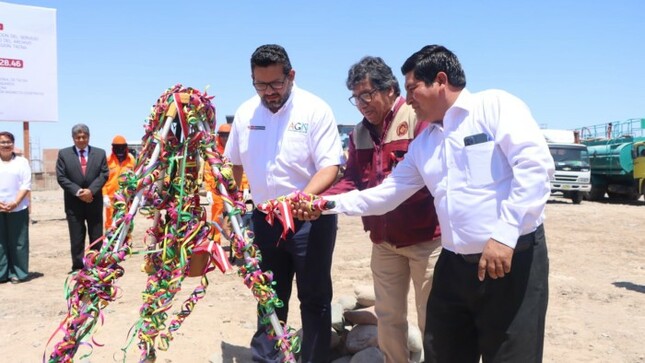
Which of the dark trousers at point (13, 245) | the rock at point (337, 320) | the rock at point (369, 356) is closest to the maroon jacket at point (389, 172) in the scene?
the rock at point (369, 356)

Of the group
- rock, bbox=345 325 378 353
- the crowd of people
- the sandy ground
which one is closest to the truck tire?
the sandy ground

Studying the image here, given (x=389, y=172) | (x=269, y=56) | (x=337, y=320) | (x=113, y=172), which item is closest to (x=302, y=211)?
(x=389, y=172)

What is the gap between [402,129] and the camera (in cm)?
321

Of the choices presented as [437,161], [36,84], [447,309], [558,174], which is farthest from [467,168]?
[558,174]

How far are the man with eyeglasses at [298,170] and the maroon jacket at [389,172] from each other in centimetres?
15

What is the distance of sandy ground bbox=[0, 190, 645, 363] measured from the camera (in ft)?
14.2

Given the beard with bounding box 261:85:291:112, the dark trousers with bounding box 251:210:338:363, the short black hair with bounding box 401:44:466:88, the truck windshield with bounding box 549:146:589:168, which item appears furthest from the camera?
the truck windshield with bounding box 549:146:589:168

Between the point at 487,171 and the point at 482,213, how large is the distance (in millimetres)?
181

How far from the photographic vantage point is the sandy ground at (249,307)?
4.34 meters

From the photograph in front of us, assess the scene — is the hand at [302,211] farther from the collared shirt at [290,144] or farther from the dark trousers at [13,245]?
the dark trousers at [13,245]

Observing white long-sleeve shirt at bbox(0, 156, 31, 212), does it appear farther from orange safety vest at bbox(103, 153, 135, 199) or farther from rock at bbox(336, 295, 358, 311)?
rock at bbox(336, 295, 358, 311)

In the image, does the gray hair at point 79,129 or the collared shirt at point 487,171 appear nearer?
the collared shirt at point 487,171

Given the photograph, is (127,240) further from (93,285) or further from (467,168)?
(467,168)

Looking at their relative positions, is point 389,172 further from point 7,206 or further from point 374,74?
point 7,206
